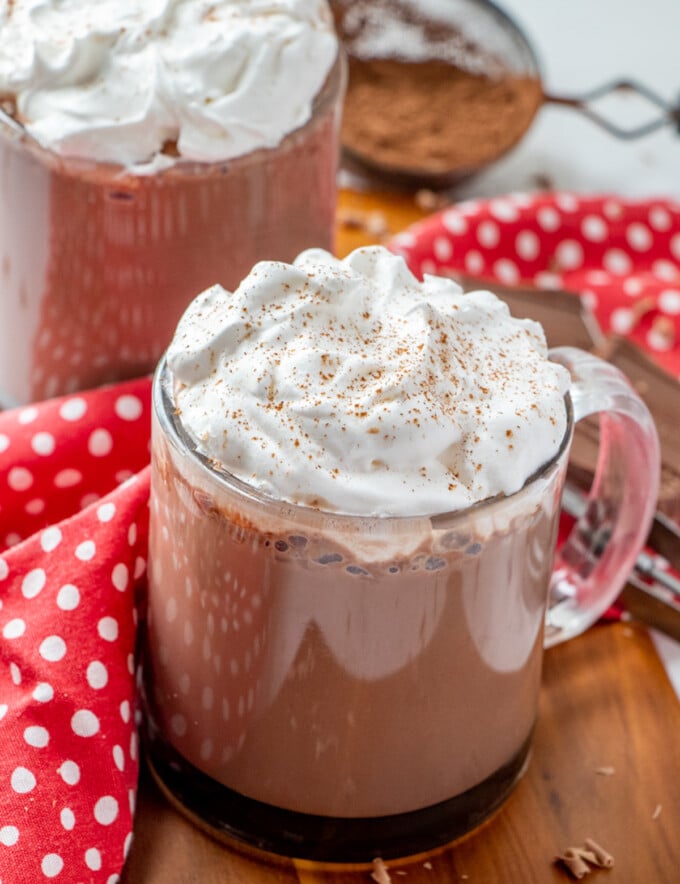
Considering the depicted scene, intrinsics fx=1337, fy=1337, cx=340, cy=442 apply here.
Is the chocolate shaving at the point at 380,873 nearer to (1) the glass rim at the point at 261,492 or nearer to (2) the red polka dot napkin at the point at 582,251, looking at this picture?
(1) the glass rim at the point at 261,492

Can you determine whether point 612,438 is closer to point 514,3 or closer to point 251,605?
point 251,605

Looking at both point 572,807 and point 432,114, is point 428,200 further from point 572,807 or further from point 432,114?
point 572,807

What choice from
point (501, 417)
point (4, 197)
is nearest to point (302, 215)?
point (4, 197)

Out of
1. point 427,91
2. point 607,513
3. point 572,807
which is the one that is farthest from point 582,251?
point 572,807

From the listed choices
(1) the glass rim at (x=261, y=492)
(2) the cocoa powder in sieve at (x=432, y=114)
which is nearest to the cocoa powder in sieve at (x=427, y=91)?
(2) the cocoa powder in sieve at (x=432, y=114)

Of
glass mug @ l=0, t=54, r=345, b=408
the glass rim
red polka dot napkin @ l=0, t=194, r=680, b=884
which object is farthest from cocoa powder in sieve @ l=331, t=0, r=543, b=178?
the glass rim

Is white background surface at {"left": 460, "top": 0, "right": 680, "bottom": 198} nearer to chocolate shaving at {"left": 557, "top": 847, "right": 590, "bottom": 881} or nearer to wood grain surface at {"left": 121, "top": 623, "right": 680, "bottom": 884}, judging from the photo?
wood grain surface at {"left": 121, "top": 623, "right": 680, "bottom": 884}
